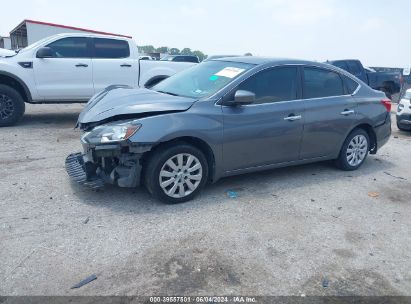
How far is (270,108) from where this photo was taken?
15.3 feet

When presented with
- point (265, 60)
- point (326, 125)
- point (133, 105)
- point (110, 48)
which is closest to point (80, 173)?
point (133, 105)

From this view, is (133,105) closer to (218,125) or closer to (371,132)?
(218,125)

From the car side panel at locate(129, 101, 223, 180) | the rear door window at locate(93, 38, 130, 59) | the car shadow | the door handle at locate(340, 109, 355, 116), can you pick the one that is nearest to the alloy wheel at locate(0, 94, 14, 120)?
the rear door window at locate(93, 38, 130, 59)

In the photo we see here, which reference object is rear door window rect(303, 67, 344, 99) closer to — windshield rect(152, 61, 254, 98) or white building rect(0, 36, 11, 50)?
windshield rect(152, 61, 254, 98)

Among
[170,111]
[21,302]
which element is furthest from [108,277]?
[170,111]

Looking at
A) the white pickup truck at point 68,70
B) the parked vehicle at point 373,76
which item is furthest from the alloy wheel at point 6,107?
the parked vehicle at point 373,76

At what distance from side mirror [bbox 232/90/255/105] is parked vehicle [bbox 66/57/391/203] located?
0.04ft

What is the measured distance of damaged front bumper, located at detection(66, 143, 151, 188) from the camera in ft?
12.8

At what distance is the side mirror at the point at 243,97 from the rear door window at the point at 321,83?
112 cm

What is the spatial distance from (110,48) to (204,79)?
4.64m

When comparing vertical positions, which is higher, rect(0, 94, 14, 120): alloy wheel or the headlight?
the headlight

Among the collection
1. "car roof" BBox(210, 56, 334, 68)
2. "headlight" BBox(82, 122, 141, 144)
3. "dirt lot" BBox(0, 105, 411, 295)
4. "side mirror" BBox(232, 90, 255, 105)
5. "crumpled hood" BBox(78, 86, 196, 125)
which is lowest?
"dirt lot" BBox(0, 105, 411, 295)

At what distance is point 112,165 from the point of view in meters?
4.11

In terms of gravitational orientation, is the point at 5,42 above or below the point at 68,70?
above
